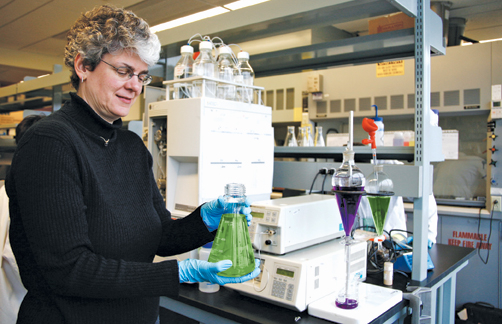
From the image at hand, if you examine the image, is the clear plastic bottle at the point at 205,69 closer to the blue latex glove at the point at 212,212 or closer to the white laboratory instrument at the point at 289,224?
the white laboratory instrument at the point at 289,224

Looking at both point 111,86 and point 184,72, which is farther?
point 184,72

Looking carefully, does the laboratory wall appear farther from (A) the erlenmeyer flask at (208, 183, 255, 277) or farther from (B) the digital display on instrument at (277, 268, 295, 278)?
(A) the erlenmeyer flask at (208, 183, 255, 277)

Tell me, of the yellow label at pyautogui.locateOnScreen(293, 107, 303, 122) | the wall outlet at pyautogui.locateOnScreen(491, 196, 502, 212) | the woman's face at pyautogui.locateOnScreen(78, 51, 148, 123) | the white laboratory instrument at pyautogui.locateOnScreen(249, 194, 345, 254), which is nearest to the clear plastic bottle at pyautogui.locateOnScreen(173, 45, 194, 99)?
the white laboratory instrument at pyautogui.locateOnScreen(249, 194, 345, 254)

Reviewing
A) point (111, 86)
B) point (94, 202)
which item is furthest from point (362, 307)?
point (111, 86)

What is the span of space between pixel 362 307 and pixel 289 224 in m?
0.38

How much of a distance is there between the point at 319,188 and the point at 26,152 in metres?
1.42

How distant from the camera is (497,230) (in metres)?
3.19

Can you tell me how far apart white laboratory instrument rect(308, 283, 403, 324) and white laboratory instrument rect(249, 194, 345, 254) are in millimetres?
223

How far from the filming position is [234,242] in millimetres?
910

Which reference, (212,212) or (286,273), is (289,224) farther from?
(212,212)

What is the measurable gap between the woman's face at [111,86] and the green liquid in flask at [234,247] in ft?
1.30

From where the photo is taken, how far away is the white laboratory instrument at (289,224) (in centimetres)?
137

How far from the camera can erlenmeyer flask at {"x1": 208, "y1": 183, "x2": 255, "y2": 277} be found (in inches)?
35.7

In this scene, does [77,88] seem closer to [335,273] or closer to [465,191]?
[335,273]
